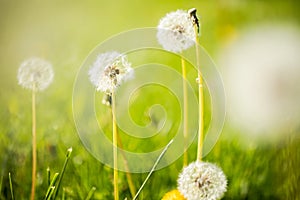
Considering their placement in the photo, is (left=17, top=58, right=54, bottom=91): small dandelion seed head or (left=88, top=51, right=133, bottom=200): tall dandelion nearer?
(left=88, top=51, right=133, bottom=200): tall dandelion

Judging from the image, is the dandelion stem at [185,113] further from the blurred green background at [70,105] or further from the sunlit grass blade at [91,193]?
the sunlit grass blade at [91,193]

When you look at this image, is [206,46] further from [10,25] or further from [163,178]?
[10,25]

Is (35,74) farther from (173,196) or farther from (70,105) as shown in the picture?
(173,196)

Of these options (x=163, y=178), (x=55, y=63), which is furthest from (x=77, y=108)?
(x=163, y=178)

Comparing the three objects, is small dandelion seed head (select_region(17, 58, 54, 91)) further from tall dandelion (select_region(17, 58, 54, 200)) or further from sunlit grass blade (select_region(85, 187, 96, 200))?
sunlit grass blade (select_region(85, 187, 96, 200))

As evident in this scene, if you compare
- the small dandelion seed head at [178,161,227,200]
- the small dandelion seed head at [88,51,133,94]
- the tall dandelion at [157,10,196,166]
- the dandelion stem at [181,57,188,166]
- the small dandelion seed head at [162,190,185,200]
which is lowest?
the small dandelion seed head at [162,190,185,200]

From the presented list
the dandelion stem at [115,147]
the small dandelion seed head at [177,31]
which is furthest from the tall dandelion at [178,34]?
the dandelion stem at [115,147]

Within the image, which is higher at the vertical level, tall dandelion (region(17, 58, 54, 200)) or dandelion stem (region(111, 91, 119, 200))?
tall dandelion (region(17, 58, 54, 200))

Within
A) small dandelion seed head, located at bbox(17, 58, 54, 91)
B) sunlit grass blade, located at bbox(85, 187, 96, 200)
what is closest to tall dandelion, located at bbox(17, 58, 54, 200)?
small dandelion seed head, located at bbox(17, 58, 54, 91)
